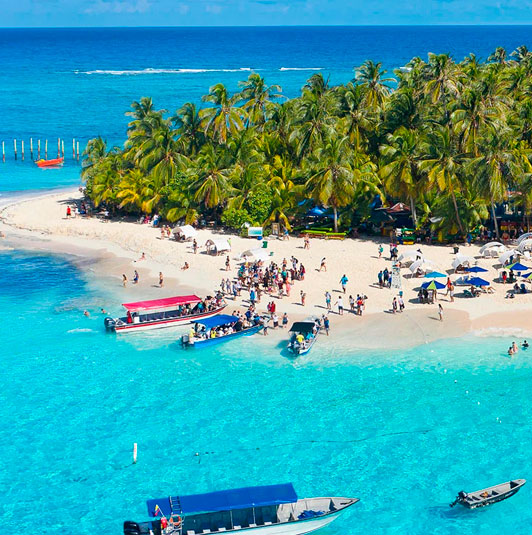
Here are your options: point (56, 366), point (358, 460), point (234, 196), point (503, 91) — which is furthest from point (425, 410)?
point (503, 91)

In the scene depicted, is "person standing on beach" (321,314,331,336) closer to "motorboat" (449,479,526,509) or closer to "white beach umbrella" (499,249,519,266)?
"white beach umbrella" (499,249,519,266)

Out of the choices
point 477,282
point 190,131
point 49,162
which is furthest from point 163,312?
point 49,162

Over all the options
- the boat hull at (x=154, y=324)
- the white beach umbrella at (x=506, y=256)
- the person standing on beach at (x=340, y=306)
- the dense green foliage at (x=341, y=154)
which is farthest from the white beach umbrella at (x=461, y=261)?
the boat hull at (x=154, y=324)

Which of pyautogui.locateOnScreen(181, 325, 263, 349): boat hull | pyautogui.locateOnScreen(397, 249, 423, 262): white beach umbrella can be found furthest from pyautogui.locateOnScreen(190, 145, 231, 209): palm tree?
pyautogui.locateOnScreen(181, 325, 263, 349): boat hull

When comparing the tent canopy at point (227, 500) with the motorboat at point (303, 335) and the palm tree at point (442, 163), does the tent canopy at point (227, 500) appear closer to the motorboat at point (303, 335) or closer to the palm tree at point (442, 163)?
the motorboat at point (303, 335)

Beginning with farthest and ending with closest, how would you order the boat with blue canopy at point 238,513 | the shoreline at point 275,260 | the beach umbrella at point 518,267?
the beach umbrella at point 518,267 < the shoreline at point 275,260 < the boat with blue canopy at point 238,513

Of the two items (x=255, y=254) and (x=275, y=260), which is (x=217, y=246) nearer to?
(x=255, y=254)
